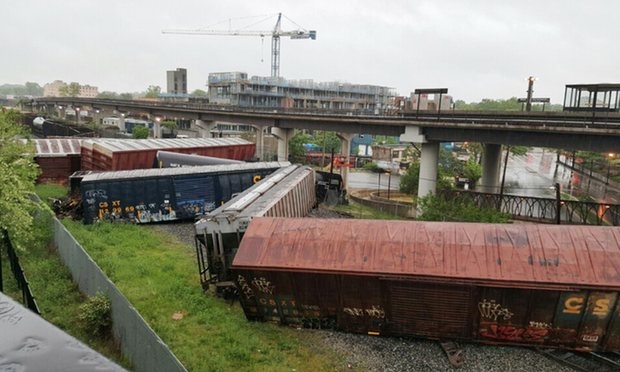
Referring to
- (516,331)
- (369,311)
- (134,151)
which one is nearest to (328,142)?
(134,151)

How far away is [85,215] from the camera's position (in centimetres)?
2123

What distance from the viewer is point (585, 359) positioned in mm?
10766

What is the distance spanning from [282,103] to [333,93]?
18.4 metres

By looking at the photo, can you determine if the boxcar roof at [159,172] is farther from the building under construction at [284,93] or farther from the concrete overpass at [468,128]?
the building under construction at [284,93]

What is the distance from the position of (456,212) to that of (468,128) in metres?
7.86

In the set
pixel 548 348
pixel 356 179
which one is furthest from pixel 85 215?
pixel 356 179

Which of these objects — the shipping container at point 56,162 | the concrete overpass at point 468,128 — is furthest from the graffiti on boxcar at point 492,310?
the shipping container at point 56,162

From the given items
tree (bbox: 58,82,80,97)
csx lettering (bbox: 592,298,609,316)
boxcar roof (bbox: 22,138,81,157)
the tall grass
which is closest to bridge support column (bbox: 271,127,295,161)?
boxcar roof (bbox: 22,138,81,157)

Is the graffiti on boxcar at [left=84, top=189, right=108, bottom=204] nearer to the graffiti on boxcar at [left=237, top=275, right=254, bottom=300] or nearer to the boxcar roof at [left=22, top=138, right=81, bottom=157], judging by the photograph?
the boxcar roof at [left=22, top=138, right=81, bottom=157]

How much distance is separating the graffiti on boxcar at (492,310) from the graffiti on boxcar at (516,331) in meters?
0.27

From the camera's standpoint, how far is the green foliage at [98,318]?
39.0 feet

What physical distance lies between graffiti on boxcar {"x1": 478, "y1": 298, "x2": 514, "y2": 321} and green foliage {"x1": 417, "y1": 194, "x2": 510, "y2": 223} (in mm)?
12098

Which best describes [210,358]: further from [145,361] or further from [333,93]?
[333,93]

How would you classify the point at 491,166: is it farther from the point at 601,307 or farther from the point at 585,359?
the point at 601,307
